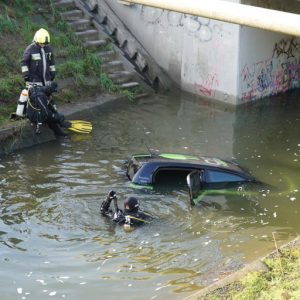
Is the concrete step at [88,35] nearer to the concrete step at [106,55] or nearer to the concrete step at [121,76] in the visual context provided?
the concrete step at [106,55]

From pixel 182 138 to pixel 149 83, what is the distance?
166 inches

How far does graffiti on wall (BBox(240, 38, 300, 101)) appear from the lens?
60.0ft

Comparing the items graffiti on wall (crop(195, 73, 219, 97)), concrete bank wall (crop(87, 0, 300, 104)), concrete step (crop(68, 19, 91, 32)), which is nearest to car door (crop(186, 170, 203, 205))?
concrete bank wall (crop(87, 0, 300, 104))

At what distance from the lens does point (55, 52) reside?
18.2 meters

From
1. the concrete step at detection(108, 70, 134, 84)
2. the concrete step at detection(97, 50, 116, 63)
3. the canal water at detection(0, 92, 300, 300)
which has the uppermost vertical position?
the concrete step at detection(97, 50, 116, 63)

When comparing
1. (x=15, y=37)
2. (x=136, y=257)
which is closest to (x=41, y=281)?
(x=136, y=257)

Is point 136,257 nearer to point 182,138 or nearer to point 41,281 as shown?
point 41,281

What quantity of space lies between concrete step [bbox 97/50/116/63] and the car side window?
25.5ft

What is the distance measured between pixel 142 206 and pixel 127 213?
1.17m

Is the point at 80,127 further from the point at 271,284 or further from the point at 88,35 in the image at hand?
the point at 271,284

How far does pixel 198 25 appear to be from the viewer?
1823 centimetres

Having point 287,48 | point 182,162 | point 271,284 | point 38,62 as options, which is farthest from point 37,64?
point 271,284

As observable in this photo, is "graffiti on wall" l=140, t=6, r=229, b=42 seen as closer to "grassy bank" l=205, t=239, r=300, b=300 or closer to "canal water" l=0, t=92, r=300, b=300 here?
"canal water" l=0, t=92, r=300, b=300

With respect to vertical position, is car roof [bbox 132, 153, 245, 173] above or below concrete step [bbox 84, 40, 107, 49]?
below
